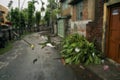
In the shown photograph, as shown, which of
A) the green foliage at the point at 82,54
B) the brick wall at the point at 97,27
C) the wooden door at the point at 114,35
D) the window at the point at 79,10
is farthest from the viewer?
the window at the point at 79,10

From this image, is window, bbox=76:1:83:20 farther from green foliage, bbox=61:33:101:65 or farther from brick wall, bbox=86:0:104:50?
green foliage, bbox=61:33:101:65

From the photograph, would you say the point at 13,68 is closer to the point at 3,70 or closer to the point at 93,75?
the point at 3,70

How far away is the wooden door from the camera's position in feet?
27.2

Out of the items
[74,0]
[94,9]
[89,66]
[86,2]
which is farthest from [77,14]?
[89,66]

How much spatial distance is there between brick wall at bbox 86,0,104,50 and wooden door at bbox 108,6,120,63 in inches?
36.1

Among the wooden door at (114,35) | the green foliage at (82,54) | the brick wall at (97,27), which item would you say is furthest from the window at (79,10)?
the wooden door at (114,35)

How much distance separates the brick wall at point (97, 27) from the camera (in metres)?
10.0

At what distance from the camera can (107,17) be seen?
9164mm

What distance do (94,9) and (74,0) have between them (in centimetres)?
455

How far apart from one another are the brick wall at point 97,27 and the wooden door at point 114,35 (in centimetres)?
92

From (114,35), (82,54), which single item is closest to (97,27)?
(114,35)

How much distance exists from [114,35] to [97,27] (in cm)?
182

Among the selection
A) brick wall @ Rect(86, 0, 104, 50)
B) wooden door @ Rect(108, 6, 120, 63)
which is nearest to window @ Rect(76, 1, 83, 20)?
brick wall @ Rect(86, 0, 104, 50)

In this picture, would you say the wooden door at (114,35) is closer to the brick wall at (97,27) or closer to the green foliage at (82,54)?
the green foliage at (82,54)
